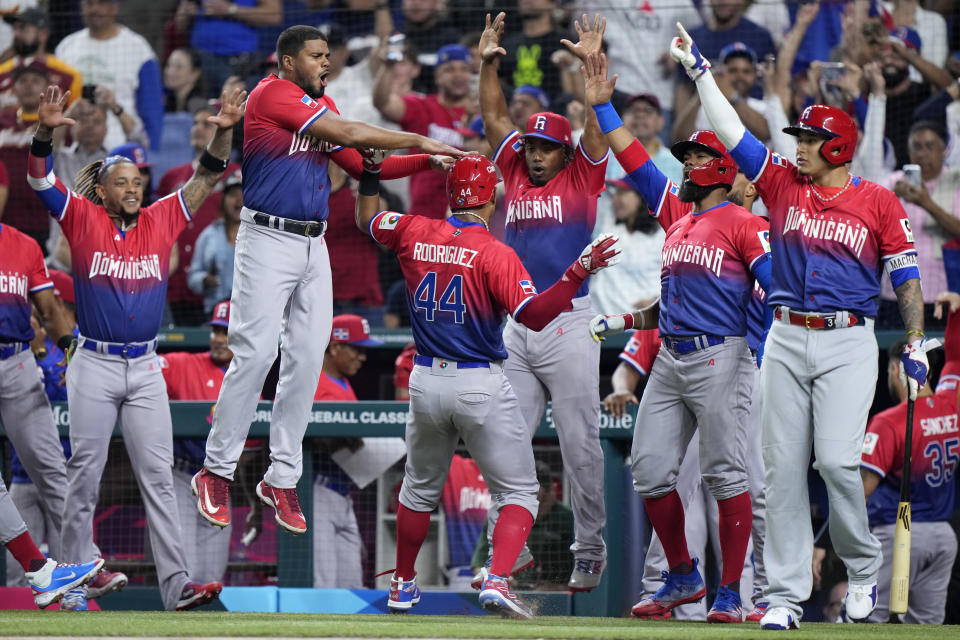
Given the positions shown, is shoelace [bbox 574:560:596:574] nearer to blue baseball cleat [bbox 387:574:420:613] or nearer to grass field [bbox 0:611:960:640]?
grass field [bbox 0:611:960:640]

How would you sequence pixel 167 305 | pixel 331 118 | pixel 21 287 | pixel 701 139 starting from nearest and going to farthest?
1. pixel 331 118
2. pixel 701 139
3. pixel 21 287
4. pixel 167 305

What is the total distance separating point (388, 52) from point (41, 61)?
9.88ft

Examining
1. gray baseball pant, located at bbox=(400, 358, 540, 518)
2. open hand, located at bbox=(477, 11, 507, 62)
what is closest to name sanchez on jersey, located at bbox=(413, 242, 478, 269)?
gray baseball pant, located at bbox=(400, 358, 540, 518)

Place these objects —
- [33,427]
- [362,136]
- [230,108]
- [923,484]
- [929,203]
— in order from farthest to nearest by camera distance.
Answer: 1. [929,203]
2. [923,484]
3. [33,427]
4. [230,108]
5. [362,136]

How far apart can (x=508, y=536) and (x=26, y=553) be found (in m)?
2.46

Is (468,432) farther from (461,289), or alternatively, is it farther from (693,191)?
(693,191)

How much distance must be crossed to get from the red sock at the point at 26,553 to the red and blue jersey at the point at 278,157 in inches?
83.4

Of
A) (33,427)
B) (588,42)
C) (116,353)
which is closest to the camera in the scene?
(588,42)

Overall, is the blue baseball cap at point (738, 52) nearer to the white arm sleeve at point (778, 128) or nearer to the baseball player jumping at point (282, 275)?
the white arm sleeve at point (778, 128)

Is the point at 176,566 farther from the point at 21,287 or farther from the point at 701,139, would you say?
the point at 701,139

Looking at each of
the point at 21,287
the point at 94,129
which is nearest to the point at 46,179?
the point at 21,287

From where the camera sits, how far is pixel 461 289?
5.86 metres

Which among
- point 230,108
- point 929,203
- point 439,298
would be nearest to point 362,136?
point 439,298

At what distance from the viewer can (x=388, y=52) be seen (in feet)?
34.0
